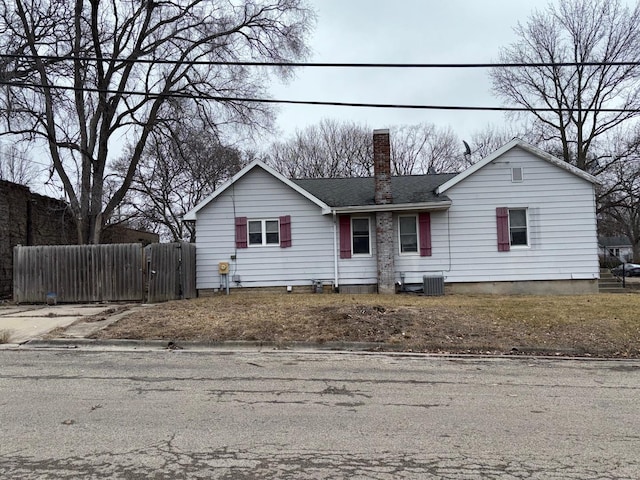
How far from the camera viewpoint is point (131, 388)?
6.16 meters

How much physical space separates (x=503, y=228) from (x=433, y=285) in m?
3.25

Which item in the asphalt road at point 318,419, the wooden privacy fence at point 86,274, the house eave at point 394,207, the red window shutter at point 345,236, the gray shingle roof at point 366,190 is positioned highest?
the gray shingle roof at point 366,190

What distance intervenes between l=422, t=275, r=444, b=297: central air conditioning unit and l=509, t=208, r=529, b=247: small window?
305 cm

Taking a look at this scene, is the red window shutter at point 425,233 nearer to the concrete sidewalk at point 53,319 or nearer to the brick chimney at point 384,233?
the brick chimney at point 384,233

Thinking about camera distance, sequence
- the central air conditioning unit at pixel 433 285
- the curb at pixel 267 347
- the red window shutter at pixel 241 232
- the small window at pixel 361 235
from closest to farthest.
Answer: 1. the curb at pixel 267 347
2. the central air conditioning unit at pixel 433 285
3. the red window shutter at pixel 241 232
4. the small window at pixel 361 235

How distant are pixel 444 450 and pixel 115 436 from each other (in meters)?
3.01

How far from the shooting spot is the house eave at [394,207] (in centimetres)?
1636

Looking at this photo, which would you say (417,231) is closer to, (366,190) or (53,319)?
(366,190)

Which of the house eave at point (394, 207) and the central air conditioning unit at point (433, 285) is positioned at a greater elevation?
the house eave at point (394, 207)

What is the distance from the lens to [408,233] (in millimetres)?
17312

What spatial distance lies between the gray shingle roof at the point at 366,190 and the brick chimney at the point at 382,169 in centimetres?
36

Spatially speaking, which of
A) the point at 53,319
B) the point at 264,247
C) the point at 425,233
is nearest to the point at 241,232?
the point at 264,247

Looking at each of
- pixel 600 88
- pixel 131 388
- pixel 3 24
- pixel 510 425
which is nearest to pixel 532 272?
pixel 510 425

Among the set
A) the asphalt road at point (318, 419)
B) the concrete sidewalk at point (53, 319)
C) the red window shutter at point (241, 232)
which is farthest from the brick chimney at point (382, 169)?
the asphalt road at point (318, 419)
